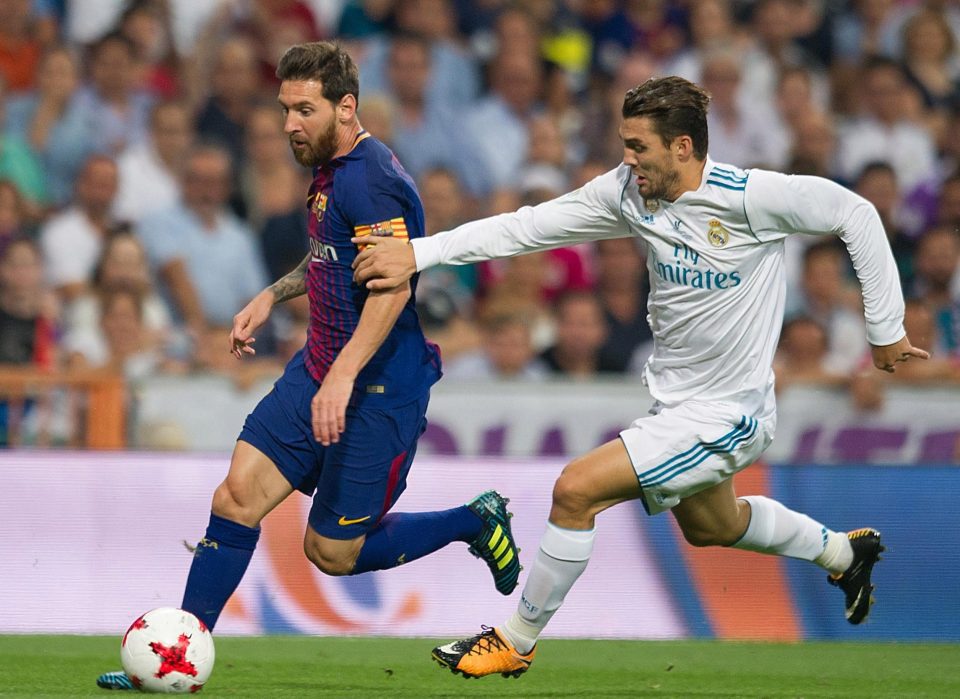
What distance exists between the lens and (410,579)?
783cm

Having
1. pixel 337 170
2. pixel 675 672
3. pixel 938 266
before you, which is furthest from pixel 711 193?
pixel 938 266

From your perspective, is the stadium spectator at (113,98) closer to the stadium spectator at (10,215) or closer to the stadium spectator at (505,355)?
the stadium spectator at (10,215)

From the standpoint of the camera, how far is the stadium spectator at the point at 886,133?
11695mm

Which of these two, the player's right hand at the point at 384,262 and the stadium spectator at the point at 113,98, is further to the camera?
the stadium spectator at the point at 113,98

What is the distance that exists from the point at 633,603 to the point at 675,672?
3.78ft

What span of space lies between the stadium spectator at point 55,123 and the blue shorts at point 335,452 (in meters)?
5.24

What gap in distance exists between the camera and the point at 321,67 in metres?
5.62

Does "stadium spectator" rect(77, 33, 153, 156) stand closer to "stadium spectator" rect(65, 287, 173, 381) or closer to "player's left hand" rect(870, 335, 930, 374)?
"stadium spectator" rect(65, 287, 173, 381)

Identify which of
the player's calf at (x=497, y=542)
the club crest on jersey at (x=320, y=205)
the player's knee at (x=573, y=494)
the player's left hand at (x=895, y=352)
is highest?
the club crest on jersey at (x=320, y=205)

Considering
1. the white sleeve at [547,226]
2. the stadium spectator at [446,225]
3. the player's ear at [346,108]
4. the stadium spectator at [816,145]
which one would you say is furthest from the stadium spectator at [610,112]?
the player's ear at [346,108]

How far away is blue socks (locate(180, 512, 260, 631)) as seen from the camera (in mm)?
5742

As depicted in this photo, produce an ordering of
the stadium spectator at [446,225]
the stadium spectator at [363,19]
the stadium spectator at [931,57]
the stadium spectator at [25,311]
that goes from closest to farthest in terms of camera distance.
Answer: the stadium spectator at [25,311]
the stadium spectator at [446,225]
the stadium spectator at [363,19]
the stadium spectator at [931,57]

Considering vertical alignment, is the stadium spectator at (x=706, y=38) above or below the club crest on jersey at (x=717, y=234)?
above

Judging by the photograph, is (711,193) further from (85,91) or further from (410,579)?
(85,91)
